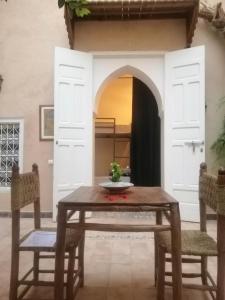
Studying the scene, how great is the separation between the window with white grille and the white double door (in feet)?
3.00

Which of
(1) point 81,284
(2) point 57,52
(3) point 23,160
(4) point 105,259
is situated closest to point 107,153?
(3) point 23,160

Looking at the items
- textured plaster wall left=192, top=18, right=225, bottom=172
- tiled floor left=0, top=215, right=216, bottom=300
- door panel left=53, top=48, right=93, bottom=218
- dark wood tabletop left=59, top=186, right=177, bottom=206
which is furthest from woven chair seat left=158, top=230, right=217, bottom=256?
textured plaster wall left=192, top=18, right=225, bottom=172

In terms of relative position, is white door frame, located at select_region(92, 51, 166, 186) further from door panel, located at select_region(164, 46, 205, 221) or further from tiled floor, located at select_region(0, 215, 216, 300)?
tiled floor, located at select_region(0, 215, 216, 300)

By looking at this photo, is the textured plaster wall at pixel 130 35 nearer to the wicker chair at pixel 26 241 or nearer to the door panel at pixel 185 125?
the door panel at pixel 185 125

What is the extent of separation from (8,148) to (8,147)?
0.05ft

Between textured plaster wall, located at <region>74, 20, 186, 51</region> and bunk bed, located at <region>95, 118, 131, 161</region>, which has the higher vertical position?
textured plaster wall, located at <region>74, 20, 186, 51</region>

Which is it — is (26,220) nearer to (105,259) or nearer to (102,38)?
(105,259)

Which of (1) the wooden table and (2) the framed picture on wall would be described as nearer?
(1) the wooden table

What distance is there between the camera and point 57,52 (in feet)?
16.5

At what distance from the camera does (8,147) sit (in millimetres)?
5664

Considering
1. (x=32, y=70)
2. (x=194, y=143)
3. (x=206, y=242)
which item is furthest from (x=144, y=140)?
(x=206, y=242)

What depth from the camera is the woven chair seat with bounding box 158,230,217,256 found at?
2004 mm

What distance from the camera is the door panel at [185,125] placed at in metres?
4.96

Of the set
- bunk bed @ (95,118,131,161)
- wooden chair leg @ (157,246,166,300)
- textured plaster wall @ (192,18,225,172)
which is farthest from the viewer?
bunk bed @ (95,118,131,161)
